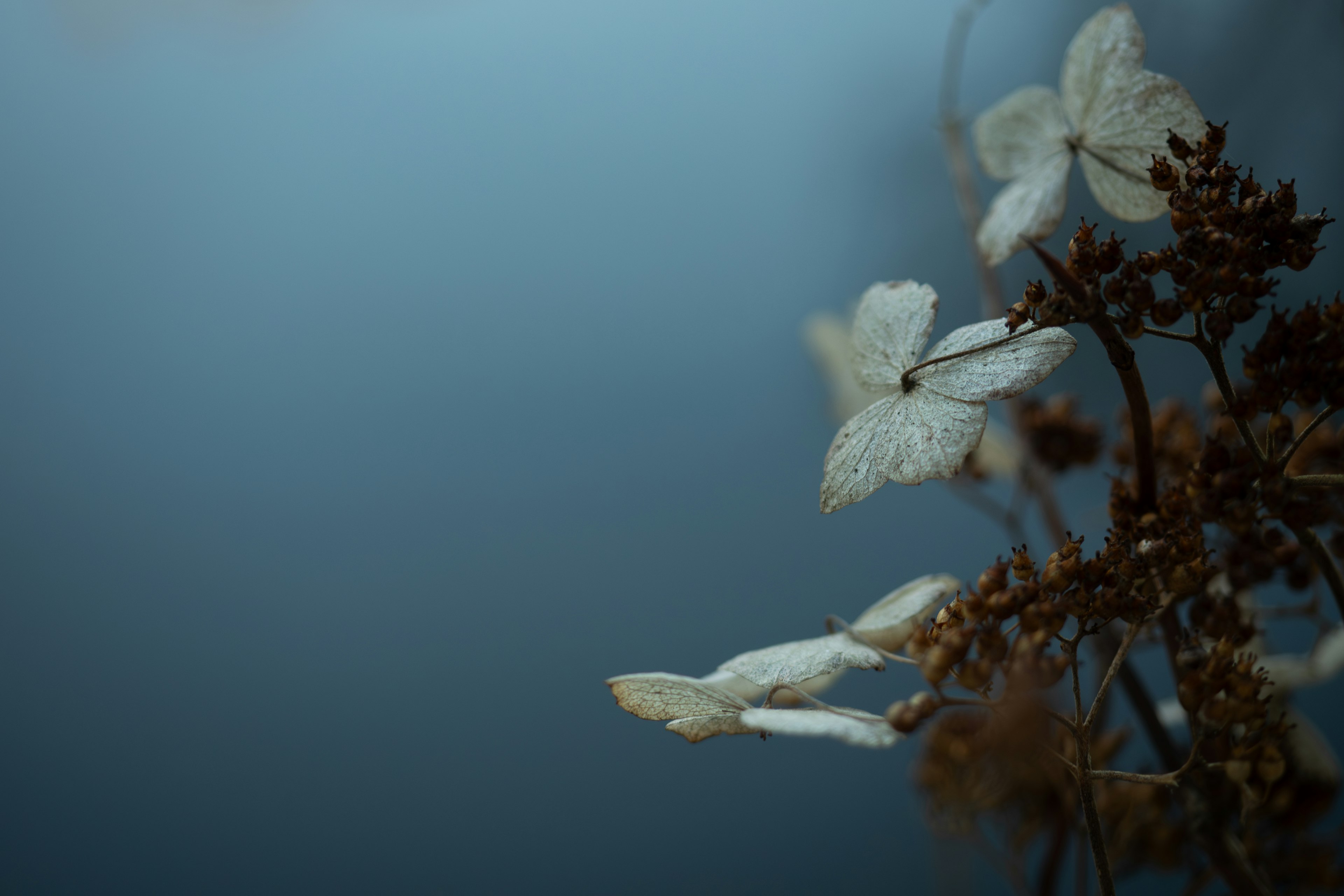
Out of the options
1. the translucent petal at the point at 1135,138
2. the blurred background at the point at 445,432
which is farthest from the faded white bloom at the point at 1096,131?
the blurred background at the point at 445,432

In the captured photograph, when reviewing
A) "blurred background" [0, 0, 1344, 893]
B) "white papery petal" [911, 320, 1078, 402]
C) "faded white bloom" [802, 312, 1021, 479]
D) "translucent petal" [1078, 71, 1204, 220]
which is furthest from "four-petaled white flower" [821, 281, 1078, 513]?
"blurred background" [0, 0, 1344, 893]

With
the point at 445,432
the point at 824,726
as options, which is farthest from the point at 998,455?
the point at 445,432

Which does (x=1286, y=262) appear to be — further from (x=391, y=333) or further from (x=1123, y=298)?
(x=391, y=333)

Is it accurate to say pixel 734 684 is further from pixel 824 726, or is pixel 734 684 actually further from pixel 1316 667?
pixel 1316 667

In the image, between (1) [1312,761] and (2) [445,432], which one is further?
(2) [445,432]

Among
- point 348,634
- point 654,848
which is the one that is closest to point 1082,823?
point 654,848

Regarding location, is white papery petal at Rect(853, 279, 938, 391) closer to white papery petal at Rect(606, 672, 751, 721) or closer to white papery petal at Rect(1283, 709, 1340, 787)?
white papery petal at Rect(606, 672, 751, 721)
